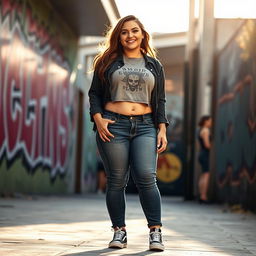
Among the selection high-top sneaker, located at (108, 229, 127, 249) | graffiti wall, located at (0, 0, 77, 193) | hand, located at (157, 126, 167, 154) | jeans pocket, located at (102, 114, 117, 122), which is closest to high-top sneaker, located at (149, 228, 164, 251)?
high-top sneaker, located at (108, 229, 127, 249)

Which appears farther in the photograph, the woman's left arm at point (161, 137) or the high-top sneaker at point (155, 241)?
the woman's left arm at point (161, 137)

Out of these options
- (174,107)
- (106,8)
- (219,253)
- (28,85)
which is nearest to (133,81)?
(219,253)

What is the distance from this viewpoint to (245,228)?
691 cm

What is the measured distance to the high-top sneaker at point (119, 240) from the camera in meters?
4.62

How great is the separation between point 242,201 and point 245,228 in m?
3.75

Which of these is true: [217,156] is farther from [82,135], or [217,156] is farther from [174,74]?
[174,74]

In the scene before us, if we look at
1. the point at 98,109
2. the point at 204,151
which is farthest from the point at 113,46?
the point at 204,151

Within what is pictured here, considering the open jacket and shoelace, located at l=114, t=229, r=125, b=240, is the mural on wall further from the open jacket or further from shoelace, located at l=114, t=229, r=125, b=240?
shoelace, located at l=114, t=229, r=125, b=240

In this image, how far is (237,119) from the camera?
11.7 meters

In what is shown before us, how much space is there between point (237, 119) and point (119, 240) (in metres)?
7.35

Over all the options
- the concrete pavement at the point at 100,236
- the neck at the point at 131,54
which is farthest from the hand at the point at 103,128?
the concrete pavement at the point at 100,236

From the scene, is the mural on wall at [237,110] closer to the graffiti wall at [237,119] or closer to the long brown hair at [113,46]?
the graffiti wall at [237,119]

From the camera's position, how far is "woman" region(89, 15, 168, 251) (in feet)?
15.5

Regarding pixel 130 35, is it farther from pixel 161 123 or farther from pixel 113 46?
pixel 161 123
